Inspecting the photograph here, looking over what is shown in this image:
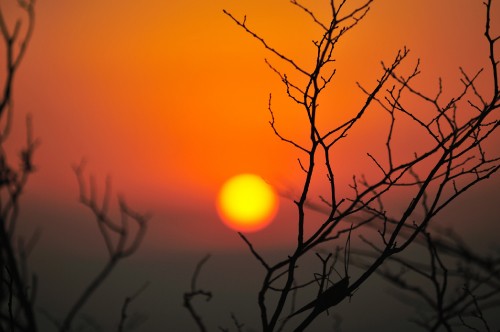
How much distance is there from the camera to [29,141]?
3316 millimetres

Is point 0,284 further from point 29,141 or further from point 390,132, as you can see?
point 390,132

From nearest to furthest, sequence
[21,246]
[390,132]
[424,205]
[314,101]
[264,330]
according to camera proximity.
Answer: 1. [264,330]
2. [314,101]
3. [21,246]
4. [390,132]
5. [424,205]

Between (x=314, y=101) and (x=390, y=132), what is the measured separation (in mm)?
827

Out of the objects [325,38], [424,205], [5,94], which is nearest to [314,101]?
[325,38]

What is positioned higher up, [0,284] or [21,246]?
[21,246]

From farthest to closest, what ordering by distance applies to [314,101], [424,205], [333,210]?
[424,205]
[314,101]
[333,210]

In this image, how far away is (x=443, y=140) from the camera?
3.21 metres

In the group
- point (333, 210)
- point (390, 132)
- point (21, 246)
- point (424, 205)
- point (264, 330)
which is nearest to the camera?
point (264, 330)

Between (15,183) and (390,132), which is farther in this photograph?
(390,132)

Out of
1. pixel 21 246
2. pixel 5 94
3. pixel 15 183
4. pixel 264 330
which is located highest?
pixel 5 94

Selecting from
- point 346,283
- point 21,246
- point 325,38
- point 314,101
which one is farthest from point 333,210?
point 21,246

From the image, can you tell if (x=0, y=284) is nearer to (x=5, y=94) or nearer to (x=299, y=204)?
(x=5, y=94)

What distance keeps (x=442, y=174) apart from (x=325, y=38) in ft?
3.30

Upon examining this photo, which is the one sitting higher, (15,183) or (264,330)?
(15,183)
